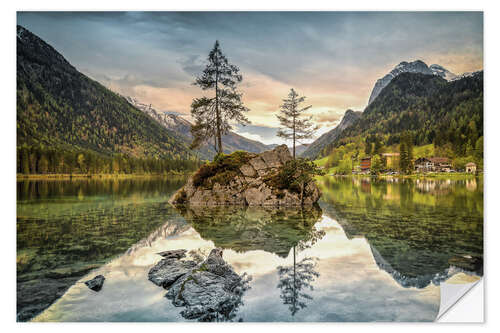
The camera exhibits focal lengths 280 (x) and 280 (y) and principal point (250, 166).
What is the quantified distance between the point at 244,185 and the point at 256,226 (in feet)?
31.0

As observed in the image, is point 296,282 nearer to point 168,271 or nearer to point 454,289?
point 168,271

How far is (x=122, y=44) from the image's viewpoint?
1217 centimetres

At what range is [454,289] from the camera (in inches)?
299

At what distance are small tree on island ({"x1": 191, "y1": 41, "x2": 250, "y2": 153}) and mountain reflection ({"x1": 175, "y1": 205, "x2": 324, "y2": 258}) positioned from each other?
24.1 feet

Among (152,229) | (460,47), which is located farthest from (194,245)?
(460,47)

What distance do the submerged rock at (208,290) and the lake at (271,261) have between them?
0.20 metres

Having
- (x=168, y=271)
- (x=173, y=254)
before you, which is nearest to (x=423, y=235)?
(x=173, y=254)

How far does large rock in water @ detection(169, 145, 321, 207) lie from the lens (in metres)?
23.1

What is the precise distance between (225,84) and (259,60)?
9152 mm

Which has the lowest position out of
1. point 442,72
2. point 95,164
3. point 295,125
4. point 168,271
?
point 168,271

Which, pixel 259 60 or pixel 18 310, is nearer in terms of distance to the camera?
pixel 18 310

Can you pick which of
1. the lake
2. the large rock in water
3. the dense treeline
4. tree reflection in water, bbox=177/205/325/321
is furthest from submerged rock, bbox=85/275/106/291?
the large rock in water

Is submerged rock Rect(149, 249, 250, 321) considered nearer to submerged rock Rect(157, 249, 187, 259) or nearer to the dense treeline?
submerged rock Rect(157, 249, 187, 259)
